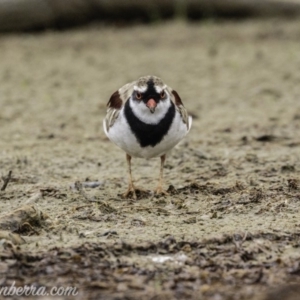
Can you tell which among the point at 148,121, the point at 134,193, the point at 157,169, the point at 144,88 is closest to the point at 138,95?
the point at 144,88

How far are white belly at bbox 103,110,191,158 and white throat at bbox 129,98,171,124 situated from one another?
0.36ft

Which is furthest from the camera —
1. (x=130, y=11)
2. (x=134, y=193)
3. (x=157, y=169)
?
(x=130, y=11)

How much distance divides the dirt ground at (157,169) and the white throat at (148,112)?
635 millimetres

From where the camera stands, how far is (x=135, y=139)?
21.2ft

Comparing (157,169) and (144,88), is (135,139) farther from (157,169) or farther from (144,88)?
(157,169)

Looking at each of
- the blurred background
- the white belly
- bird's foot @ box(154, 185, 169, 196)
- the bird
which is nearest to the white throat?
the bird

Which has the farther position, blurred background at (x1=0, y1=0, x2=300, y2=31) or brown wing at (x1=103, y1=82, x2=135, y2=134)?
blurred background at (x1=0, y1=0, x2=300, y2=31)

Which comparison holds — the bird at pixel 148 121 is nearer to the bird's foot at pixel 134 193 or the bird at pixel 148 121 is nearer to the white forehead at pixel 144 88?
the white forehead at pixel 144 88

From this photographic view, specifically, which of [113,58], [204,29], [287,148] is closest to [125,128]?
[287,148]

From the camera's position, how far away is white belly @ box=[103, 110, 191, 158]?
6.46 m

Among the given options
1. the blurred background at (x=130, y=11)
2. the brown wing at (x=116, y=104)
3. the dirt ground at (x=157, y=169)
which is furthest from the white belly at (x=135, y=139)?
the blurred background at (x=130, y=11)

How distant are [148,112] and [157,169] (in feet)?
4.35

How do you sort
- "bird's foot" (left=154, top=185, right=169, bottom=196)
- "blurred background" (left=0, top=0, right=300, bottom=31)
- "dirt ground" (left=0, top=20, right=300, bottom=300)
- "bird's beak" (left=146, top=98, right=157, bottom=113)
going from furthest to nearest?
"blurred background" (left=0, top=0, right=300, bottom=31) → "bird's foot" (left=154, top=185, right=169, bottom=196) → "bird's beak" (left=146, top=98, right=157, bottom=113) → "dirt ground" (left=0, top=20, right=300, bottom=300)

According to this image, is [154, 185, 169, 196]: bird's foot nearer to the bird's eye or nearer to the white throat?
the white throat
